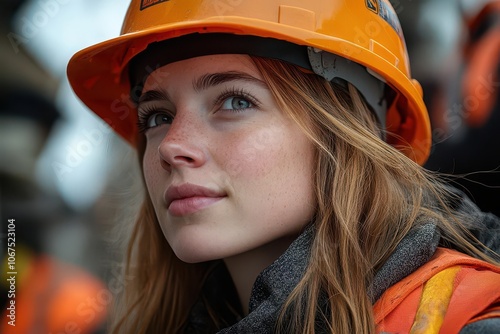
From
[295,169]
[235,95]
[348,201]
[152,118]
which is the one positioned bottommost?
[348,201]

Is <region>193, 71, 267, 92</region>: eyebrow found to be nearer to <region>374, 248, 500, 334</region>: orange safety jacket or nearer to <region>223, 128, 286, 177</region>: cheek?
<region>223, 128, 286, 177</region>: cheek

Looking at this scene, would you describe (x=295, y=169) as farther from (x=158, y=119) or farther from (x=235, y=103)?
(x=158, y=119)

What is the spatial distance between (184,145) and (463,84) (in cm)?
308

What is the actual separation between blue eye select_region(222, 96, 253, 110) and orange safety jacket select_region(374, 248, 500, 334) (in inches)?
28.9

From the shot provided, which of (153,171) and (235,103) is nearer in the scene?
(235,103)

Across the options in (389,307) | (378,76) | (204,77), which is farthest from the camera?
(378,76)

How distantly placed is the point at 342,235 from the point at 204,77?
2.20ft

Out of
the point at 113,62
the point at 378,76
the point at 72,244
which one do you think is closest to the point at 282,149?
the point at 378,76

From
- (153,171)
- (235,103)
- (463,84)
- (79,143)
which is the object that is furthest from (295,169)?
(463,84)

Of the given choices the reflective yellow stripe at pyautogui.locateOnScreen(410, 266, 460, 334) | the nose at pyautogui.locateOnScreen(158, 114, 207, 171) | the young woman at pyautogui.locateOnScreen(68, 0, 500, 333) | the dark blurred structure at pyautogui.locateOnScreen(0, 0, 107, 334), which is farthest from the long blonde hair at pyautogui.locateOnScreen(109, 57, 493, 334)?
the dark blurred structure at pyautogui.locateOnScreen(0, 0, 107, 334)

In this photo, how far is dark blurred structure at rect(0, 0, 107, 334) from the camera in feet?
13.0

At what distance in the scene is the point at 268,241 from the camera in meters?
2.04

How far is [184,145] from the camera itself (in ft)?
6.61

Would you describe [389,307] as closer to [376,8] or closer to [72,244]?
[376,8]
